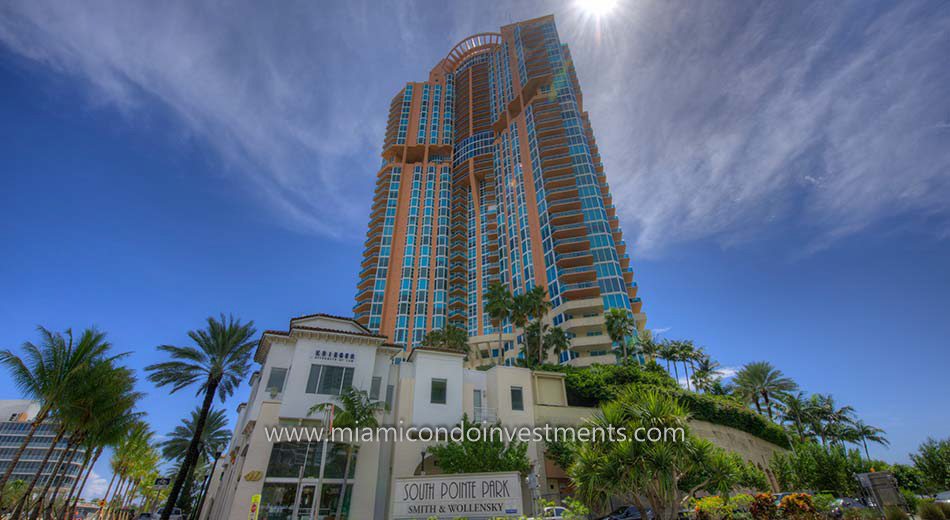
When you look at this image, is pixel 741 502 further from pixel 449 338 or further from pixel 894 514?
pixel 449 338

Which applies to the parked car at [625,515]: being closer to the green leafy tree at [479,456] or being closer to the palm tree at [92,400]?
the green leafy tree at [479,456]

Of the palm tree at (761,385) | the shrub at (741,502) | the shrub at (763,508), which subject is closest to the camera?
the shrub at (763,508)

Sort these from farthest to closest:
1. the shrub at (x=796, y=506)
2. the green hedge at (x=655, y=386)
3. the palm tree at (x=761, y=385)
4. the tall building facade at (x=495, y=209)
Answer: the tall building facade at (x=495, y=209) < the palm tree at (x=761, y=385) < the green hedge at (x=655, y=386) < the shrub at (x=796, y=506)

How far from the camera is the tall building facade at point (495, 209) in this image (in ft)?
208

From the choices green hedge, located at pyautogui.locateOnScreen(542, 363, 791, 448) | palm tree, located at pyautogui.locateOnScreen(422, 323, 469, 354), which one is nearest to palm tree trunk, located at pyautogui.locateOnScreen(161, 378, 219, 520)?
green hedge, located at pyautogui.locateOnScreen(542, 363, 791, 448)

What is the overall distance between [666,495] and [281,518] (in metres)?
20.8

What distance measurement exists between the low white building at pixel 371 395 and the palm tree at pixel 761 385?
2084 cm

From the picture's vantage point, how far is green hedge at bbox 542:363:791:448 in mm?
34531

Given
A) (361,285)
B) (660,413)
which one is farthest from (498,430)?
(361,285)

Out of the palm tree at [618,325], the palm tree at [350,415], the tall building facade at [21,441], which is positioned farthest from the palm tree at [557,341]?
the tall building facade at [21,441]

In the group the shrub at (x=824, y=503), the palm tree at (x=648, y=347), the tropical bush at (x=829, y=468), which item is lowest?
the shrub at (x=824, y=503)

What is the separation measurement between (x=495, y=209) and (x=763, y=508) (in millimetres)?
79817

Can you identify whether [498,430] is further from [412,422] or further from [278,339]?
[278,339]

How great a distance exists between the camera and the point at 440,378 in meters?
30.2
